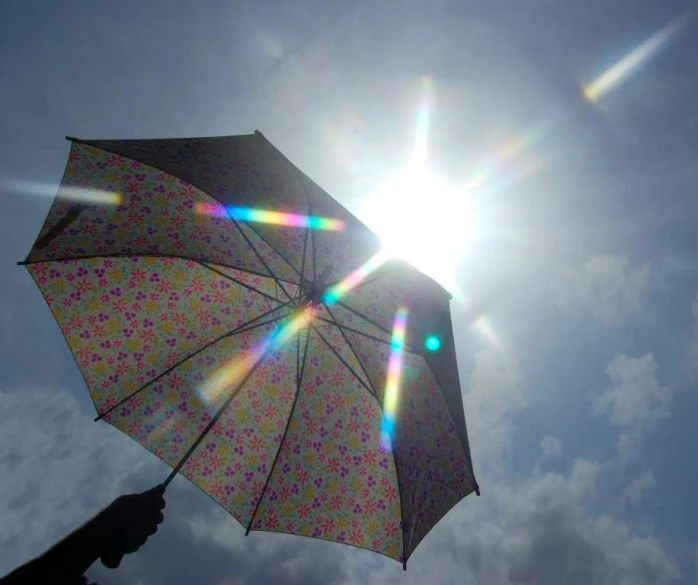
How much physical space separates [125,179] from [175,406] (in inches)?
89.1

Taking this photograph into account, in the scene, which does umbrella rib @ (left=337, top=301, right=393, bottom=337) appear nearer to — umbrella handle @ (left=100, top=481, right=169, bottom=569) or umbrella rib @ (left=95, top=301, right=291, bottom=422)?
umbrella rib @ (left=95, top=301, right=291, bottom=422)

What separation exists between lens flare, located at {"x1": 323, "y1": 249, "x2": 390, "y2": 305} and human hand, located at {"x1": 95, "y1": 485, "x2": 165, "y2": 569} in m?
2.63

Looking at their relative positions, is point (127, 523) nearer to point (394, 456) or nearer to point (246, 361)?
point (246, 361)

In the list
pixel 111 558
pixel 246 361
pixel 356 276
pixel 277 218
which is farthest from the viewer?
pixel 246 361

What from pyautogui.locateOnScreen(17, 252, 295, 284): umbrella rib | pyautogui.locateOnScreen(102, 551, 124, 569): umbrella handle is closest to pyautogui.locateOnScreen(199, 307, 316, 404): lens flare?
pyautogui.locateOnScreen(17, 252, 295, 284): umbrella rib

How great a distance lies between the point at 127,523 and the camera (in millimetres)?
1987

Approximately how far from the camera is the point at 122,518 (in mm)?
1957

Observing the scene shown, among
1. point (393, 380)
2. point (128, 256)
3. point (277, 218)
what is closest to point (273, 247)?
point (277, 218)

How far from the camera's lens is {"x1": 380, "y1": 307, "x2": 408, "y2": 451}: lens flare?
15.4 feet

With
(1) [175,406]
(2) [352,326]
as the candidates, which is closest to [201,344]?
(1) [175,406]

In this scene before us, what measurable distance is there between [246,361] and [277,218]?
1611mm

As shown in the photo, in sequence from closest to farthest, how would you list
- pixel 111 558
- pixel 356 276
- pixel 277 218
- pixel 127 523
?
pixel 111 558, pixel 127 523, pixel 277 218, pixel 356 276

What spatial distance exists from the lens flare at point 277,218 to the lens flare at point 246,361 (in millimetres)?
886

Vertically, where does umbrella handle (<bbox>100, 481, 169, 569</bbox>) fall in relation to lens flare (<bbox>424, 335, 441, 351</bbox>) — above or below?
below
